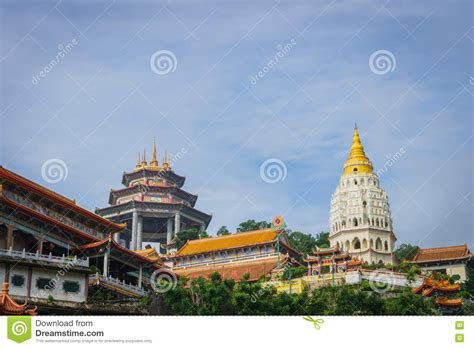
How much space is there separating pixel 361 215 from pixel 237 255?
11371 mm

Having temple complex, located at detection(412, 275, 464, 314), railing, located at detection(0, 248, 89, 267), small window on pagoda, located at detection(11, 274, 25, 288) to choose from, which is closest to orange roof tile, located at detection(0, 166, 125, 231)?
railing, located at detection(0, 248, 89, 267)

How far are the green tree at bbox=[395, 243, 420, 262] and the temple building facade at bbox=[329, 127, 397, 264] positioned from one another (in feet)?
6.83

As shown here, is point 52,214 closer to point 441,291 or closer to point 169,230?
point 441,291

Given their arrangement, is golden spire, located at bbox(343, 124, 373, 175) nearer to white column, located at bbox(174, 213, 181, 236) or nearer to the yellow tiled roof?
the yellow tiled roof

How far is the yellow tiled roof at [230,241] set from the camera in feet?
145

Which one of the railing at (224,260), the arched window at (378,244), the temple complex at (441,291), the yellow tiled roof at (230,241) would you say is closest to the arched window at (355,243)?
the arched window at (378,244)

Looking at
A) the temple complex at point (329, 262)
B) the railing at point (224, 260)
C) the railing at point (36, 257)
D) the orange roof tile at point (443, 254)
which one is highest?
the orange roof tile at point (443, 254)

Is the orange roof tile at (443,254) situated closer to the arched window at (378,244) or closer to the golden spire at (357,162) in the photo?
the arched window at (378,244)

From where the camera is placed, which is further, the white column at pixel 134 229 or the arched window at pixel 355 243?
the white column at pixel 134 229

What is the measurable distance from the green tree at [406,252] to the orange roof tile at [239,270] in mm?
13835
